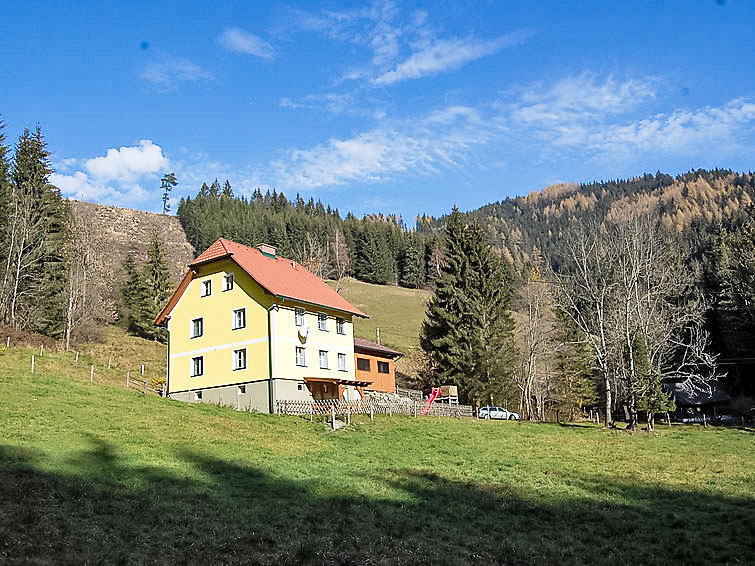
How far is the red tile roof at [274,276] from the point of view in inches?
1574

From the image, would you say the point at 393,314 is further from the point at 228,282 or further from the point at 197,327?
the point at 228,282

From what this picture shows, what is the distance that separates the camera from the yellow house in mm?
38562

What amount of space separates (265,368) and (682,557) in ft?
93.0

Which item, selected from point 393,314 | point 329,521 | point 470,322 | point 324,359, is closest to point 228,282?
point 324,359

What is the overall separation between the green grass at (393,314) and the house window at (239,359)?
1208 inches

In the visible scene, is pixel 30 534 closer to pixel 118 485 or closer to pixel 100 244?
pixel 118 485

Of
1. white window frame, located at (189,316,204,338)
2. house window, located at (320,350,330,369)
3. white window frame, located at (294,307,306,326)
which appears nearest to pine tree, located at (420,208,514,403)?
house window, located at (320,350,330,369)

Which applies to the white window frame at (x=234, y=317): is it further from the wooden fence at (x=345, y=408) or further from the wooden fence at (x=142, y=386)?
the wooden fence at (x=142, y=386)

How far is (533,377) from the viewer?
168 ft

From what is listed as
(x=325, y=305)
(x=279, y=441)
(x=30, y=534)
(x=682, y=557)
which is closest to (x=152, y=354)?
(x=325, y=305)

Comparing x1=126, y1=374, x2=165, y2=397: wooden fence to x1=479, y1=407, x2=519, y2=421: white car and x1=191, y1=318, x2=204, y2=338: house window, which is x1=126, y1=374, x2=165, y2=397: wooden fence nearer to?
x1=191, y1=318, x2=204, y2=338: house window

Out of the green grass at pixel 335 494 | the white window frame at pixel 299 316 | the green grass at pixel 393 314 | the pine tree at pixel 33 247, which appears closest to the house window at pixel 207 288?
the white window frame at pixel 299 316

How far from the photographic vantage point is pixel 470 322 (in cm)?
5209

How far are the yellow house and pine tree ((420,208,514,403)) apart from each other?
9.32 meters
